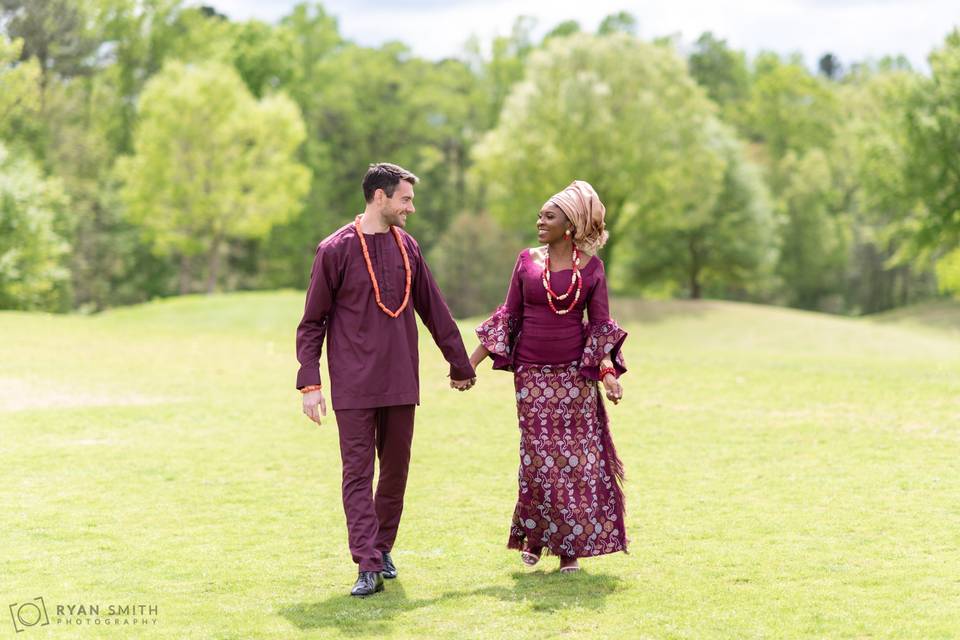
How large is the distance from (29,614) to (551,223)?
11.7 feet

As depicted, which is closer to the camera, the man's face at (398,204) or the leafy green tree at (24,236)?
the man's face at (398,204)

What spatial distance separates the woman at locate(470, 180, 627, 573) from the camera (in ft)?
23.2

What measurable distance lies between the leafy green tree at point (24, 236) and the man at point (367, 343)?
35.8 meters

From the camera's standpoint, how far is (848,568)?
703 cm

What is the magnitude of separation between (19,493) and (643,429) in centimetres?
709

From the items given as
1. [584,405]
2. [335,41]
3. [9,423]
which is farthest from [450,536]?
[335,41]

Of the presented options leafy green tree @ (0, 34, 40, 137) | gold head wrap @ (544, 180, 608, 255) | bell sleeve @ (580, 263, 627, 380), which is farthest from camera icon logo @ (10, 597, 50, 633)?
leafy green tree @ (0, 34, 40, 137)

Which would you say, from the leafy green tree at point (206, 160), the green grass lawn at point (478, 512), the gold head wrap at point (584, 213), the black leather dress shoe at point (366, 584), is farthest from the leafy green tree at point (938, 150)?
the black leather dress shoe at point (366, 584)

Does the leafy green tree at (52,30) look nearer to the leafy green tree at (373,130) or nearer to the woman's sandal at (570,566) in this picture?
the leafy green tree at (373,130)

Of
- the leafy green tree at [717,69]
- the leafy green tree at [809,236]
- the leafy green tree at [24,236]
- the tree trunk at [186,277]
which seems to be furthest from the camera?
the leafy green tree at [717,69]

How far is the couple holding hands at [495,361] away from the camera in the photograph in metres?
6.72

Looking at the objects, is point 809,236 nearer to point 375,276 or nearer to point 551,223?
point 551,223

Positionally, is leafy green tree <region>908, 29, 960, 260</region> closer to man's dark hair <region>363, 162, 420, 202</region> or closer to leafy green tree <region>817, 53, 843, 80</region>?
man's dark hair <region>363, 162, 420, 202</region>

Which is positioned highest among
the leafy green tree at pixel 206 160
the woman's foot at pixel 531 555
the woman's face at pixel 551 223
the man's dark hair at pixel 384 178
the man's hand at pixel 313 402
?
the leafy green tree at pixel 206 160
